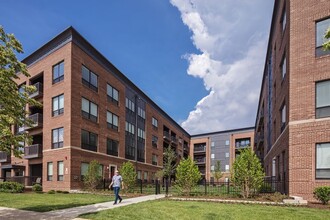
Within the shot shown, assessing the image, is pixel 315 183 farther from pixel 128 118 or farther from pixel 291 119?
pixel 128 118

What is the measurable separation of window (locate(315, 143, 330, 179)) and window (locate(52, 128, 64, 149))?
21.2 metres

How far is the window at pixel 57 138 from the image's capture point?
90.7 feet

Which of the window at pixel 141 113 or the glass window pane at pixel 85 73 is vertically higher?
the glass window pane at pixel 85 73

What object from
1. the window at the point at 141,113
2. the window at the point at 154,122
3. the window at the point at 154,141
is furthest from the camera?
the window at the point at 154,122

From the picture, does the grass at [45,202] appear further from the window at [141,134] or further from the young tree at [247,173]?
the window at [141,134]

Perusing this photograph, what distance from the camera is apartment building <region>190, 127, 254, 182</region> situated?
74.1 meters

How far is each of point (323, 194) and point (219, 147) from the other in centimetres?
6434

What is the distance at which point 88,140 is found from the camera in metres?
29.9

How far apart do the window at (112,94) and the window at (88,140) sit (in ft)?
19.3

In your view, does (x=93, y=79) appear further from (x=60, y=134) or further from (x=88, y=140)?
(x=60, y=134)

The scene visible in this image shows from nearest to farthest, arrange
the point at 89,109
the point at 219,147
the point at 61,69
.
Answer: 1. the point at 61,69
2. the point at 89,109
3. the point at 219,147

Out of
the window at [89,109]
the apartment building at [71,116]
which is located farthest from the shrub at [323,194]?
the window at [89,109]

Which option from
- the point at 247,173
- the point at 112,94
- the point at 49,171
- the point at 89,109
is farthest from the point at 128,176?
the point at 112,94

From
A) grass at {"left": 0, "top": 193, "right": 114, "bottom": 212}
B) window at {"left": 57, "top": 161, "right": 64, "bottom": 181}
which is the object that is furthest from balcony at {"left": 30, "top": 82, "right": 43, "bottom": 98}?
grass at {"left": 0, "top": 193, "right": 114, "bottom": 212}
